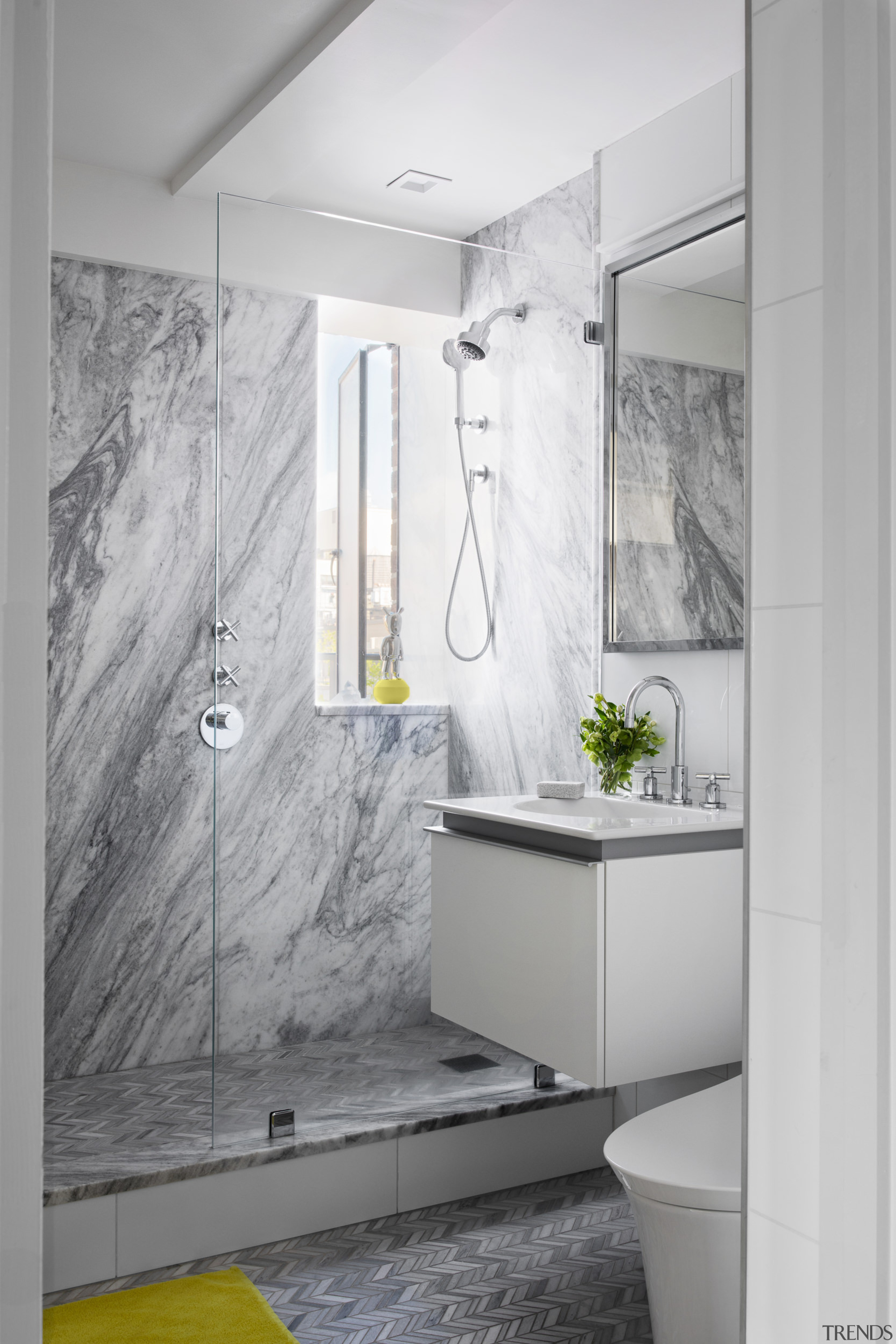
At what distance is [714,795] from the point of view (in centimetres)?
241

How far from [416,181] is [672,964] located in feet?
7.23

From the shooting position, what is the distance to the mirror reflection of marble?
2.43 metres

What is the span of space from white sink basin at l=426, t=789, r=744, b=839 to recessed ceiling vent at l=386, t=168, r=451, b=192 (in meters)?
1.72

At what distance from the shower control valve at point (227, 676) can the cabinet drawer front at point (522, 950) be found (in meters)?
0.59

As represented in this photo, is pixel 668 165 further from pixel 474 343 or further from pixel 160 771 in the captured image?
pixel 160 771

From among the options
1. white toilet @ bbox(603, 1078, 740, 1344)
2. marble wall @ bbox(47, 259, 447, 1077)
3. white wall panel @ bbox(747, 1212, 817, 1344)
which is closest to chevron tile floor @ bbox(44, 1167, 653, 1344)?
white toilet @ bbox(603, 1078, 740, 1344)

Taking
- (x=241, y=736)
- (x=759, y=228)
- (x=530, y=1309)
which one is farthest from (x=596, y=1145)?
(x=759, y=228)

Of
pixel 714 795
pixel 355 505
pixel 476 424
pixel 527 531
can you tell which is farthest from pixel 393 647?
pixel 714 795

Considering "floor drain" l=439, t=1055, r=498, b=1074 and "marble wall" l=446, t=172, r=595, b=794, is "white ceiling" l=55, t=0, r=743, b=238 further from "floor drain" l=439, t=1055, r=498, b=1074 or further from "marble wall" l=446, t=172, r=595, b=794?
"floor drain" l=439, t=1055, r=498, b=1074

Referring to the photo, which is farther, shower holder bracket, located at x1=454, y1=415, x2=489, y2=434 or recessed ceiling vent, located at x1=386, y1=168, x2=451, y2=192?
recessed ceiling vent, located at x1=386, y1=168, x2=451, y2=192

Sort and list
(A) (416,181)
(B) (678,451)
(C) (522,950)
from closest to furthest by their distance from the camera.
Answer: (C) (522,950), (B) (678,451), (A) (416,181)

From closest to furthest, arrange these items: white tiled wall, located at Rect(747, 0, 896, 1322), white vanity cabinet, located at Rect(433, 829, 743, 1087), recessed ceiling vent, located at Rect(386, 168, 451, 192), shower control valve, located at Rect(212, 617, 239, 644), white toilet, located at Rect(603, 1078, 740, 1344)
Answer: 1. white tiled wall, located at Rect(747, 0, 896, 1322)
2. white toilet, located at Rect(603, 1078, 740, 1344)
3. white vanity cabinet, located at Rect(433, 829, 743, 1087)
4. shower control valve, located at Rect(212, 617, 239, 644)
5. recessed ceiling vent, located at Rect(386, 168, 451, 192)

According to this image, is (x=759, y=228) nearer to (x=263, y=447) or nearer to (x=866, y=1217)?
(x=866, y=1217)

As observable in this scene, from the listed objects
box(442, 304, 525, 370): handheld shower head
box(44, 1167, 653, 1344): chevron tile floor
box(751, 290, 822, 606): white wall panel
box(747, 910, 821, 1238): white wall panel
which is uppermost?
box(442, 304, 525, 370): handheld shower head
